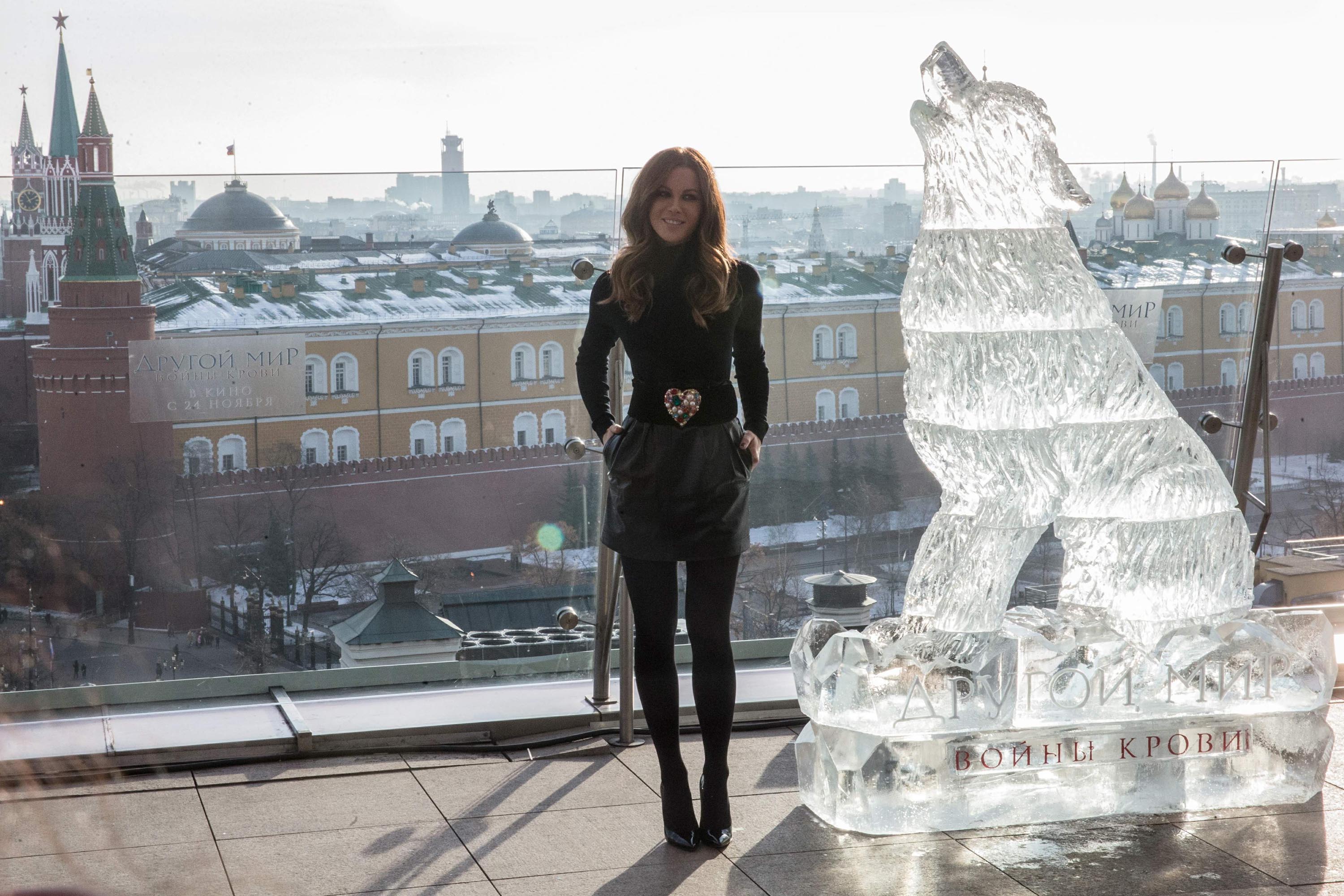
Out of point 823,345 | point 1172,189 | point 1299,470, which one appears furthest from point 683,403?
point 1299,470

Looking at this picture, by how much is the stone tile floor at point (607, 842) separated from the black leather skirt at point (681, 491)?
22.2 inches

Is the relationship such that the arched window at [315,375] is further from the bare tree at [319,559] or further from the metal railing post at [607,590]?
the metal railing post at [607,590]

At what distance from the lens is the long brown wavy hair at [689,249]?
243 cm

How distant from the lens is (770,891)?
2303mm

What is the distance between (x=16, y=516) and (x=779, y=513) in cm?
194

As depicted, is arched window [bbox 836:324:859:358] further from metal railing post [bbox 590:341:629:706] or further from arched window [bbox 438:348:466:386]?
arched window [bbox 438:348:466:386]

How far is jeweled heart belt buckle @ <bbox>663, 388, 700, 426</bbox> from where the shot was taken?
244cm

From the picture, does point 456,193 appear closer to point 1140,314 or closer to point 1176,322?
point 1140,314

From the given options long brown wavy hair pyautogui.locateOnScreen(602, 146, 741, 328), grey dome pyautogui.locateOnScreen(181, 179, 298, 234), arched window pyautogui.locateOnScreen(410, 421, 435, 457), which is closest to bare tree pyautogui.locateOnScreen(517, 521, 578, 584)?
arched window pyautogui.locateOnScreen(410, 421, 435, 457)

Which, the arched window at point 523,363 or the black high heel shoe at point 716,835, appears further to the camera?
the arched window at point 523,363

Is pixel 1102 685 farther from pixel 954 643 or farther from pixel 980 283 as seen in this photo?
pixel 980 283

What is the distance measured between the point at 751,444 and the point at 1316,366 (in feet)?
9.54

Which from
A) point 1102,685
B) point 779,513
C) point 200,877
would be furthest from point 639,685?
point 200,877

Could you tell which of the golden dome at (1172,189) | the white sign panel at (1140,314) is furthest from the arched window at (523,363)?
the golden dome at (1172,189)
